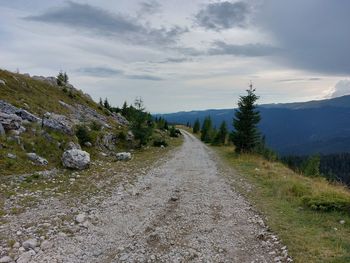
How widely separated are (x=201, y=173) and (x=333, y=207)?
974 centimetres

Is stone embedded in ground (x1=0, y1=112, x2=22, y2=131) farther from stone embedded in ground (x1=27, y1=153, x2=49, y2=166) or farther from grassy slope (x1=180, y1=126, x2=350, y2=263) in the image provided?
grassy slope (x1=180, y1=126, x2=350, y2=263)

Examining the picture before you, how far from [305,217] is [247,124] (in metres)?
27.7

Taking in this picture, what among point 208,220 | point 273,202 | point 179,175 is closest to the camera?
point 208,220

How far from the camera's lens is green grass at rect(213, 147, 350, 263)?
784cm

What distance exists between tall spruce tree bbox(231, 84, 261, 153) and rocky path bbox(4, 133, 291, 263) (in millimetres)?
24277

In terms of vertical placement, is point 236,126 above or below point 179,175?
above

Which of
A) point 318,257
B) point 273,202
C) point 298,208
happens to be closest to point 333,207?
point 298,208

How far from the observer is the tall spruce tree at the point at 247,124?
37.4m

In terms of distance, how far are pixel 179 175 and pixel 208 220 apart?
8589 millimetres

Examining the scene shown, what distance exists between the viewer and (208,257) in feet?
25.1

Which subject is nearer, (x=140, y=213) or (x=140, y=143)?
(x=140, y=213)

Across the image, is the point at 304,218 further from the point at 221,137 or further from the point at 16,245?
the point at 221,137

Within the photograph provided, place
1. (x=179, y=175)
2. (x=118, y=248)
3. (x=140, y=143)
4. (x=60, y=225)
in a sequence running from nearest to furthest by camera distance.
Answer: (x=118, y=248), (x=60, y=225), (x=179, y=175), (x=140, y=143)

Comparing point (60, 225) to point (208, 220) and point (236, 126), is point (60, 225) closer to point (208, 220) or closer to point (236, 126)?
point (208, 220)
